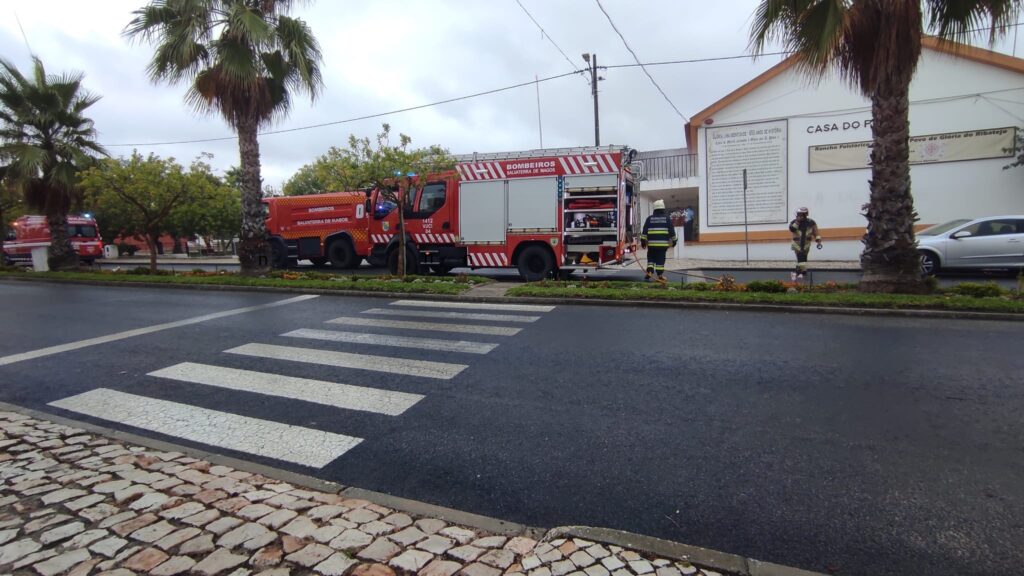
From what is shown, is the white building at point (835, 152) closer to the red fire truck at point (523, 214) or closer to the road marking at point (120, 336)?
the red fire truck at point (523, 214)

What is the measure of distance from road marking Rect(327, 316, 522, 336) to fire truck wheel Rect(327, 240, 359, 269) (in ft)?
26.8

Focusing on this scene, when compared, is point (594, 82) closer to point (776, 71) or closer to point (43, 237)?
point (776, 71)

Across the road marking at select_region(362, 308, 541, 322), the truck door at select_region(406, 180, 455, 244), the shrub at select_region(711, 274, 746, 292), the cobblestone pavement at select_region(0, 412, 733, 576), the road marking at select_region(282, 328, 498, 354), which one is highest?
the truck door at select_region(406, 180, 455, 244)

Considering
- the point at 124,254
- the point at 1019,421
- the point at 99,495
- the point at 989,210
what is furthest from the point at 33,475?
the point at 124,254

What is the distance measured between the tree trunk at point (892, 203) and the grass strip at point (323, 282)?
7.59 m

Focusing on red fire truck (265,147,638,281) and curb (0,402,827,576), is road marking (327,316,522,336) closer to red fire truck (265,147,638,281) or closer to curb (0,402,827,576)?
curb (0,402,827,576)

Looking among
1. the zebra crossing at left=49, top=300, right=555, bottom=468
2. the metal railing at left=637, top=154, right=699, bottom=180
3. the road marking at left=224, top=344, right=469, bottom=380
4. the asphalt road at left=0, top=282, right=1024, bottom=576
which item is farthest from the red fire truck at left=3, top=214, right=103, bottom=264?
the metal railing at left=637, top=154, right=699, bottom=180

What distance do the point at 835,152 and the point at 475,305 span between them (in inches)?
526

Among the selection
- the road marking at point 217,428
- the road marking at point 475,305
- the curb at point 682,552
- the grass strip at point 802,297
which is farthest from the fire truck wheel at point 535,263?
the curb at point 682,552

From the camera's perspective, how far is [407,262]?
14898mm

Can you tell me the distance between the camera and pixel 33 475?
3.58 metres

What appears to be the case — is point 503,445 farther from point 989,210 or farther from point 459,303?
point 989,210

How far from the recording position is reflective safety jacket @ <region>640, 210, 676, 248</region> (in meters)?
11.5

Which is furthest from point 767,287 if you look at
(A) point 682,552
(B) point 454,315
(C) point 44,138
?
(C) point 44,138
